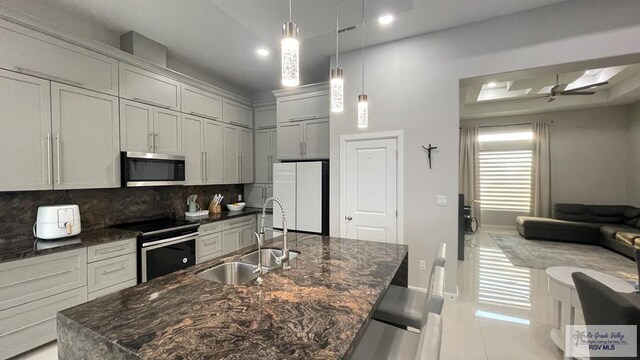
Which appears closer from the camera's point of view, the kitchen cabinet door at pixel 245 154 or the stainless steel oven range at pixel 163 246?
the stainless steel oven range at pixel 163 246

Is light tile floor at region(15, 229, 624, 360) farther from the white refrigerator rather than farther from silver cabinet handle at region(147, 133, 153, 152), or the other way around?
silver cabinet handle at region(147, 133, 153, 152)

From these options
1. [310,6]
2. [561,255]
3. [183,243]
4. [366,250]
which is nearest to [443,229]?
[366,250]

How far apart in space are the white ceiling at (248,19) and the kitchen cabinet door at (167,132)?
88cm

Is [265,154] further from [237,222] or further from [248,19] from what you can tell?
[248,19]

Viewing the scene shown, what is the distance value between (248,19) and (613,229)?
22.8 ft

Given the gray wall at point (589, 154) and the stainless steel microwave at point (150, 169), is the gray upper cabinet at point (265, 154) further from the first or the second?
the gray wall at point (589, 154)

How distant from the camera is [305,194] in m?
3.63

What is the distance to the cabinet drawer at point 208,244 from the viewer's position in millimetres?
3309

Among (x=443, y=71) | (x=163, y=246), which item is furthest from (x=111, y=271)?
(x=443, y=71)

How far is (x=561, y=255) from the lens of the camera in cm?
457

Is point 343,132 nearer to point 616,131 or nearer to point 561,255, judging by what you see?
point 561,255

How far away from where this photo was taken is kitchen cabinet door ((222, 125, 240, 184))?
13.6ft

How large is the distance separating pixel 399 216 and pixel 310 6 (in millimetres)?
2413

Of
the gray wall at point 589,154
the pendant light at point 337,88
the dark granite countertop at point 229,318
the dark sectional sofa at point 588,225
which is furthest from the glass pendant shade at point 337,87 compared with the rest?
→ the gray wall at point 589,154
